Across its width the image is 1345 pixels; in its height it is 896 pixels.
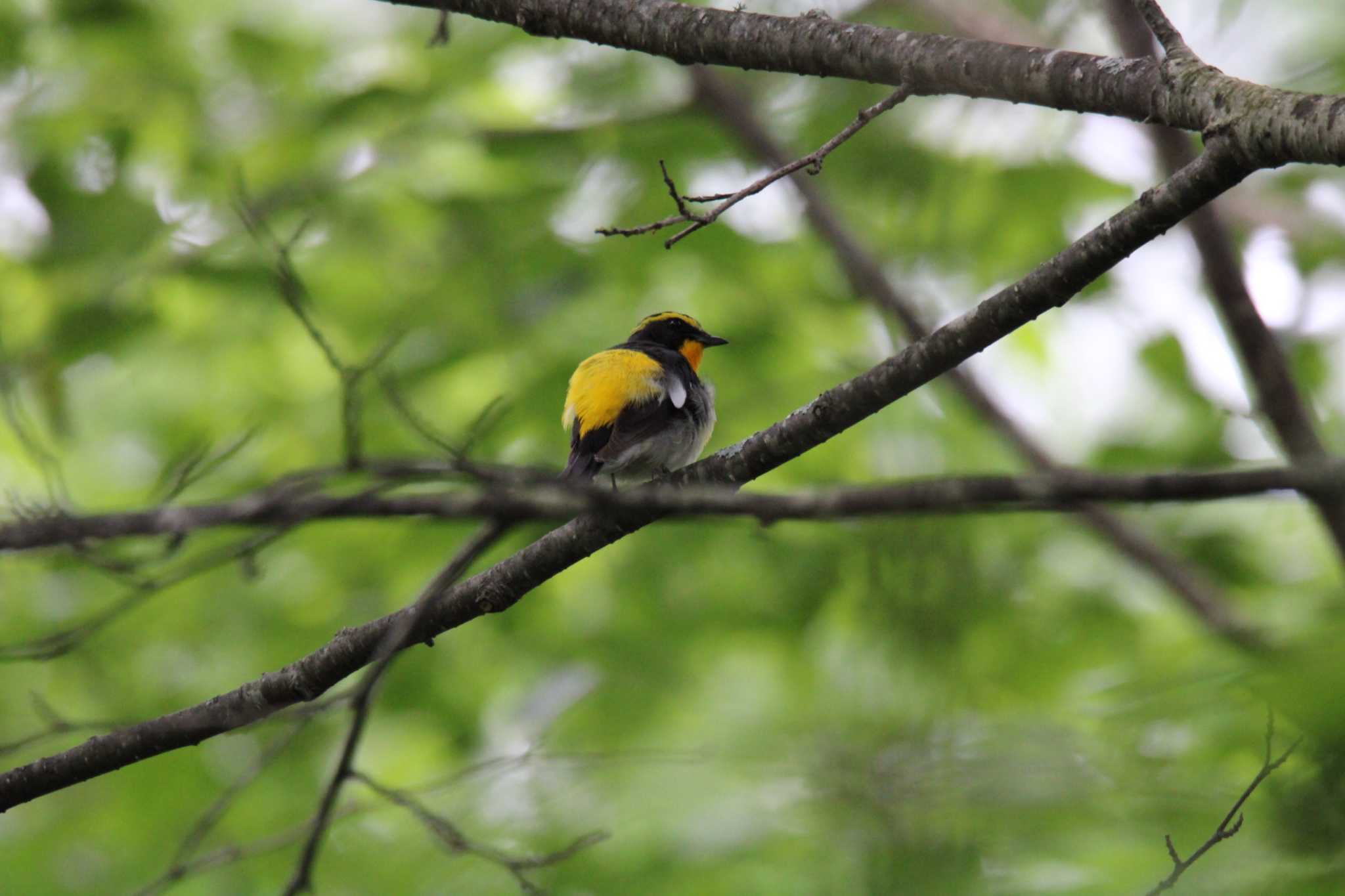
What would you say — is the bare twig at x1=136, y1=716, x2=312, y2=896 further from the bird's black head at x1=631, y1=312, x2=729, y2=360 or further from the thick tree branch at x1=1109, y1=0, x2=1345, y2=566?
the thick tree branch at x1=1109, y1=0, x2=1345, y2=566

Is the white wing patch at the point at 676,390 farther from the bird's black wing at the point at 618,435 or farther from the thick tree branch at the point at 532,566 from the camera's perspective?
the thick tree branch at the point at 532,566

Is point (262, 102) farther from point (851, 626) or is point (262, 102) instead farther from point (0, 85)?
point (851, 626)

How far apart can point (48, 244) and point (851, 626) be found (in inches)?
199

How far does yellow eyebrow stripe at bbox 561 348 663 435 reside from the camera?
5730mm

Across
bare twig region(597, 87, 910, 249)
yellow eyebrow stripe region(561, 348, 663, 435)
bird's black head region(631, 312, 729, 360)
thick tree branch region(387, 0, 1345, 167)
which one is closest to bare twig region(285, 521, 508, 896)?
bare twig region(597, 87, 910, 249)

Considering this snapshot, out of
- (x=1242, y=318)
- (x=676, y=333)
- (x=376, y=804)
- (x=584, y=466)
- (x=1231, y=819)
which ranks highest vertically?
(x=1242, y=318)

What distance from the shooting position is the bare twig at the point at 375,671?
8.80 ft

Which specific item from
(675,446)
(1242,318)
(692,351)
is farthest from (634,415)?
(1242,318)

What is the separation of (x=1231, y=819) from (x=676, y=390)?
3.40 m

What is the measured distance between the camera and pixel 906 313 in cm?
675

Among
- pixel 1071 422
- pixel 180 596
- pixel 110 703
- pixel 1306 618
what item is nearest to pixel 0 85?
pixel 180 596

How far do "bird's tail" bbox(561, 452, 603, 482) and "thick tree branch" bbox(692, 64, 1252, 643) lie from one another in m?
2.18

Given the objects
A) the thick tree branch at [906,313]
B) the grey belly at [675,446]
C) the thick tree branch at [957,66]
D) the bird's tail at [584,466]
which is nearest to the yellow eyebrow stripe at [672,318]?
the grey belly at [675,446]

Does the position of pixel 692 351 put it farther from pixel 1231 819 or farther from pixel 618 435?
pixel 1231 819
